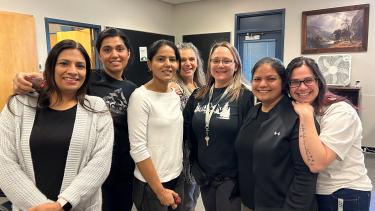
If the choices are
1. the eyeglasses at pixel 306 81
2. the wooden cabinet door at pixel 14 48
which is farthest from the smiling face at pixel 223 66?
the wooden cabinet door at pixel 14 48

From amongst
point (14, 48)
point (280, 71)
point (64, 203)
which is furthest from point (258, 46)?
point (64, 203)

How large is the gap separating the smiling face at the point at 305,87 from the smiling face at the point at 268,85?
91 mm

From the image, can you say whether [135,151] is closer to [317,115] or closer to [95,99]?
[95,99]

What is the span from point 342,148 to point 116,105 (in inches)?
47.5

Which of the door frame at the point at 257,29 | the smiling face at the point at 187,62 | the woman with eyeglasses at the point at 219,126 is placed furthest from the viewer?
the door frame at the point at 257,29

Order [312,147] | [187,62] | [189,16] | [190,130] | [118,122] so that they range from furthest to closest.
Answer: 1. [189,16]
2. [187,62]
3. [190,130]
4. [118,122]
5. [312,147]

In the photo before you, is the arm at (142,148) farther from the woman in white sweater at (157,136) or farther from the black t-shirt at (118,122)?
the black t-shirt at (118,122)

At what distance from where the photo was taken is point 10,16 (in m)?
3.77

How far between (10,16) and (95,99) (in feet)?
10.4

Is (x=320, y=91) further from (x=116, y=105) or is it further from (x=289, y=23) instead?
(x=289, y=23)

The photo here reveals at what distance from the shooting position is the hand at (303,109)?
4.29 ft

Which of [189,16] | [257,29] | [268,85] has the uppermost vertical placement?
[189,16]

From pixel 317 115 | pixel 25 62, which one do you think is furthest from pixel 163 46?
pixel 25 62

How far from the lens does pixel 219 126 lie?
164 cm
